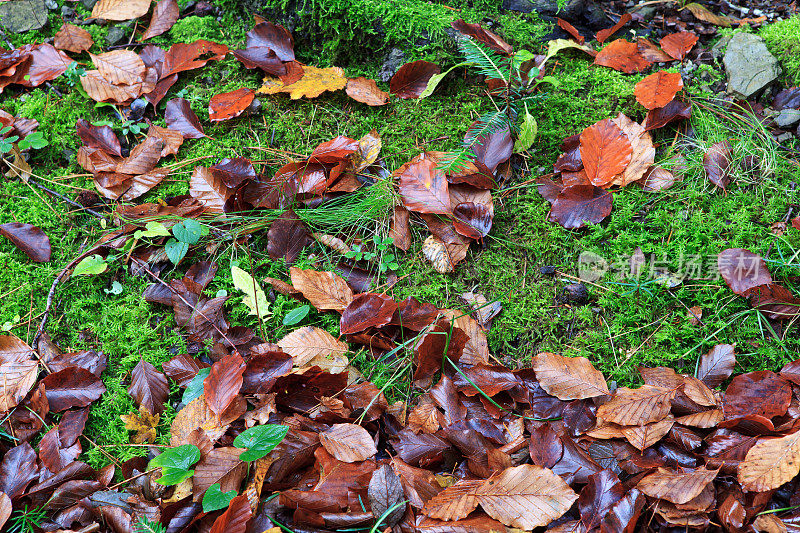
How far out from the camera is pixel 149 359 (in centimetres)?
212

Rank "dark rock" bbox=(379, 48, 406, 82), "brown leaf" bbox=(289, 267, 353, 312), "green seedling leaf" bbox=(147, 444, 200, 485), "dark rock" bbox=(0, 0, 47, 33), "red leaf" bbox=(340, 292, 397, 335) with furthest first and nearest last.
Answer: "dark rock" bbox=(0, 0, 47, 33) → "dark rock" bbox=(379, 48, 406, 82) → "brown leaf" bbox=(289, 267, 353, 312) → "red leaf" bbox=(340, 292, 397, 335) → "green seedling leaf" bbox=(147, 444, 200, 485)

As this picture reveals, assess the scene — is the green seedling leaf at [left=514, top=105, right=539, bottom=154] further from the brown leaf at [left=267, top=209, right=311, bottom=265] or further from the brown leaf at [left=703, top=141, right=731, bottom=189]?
the brown leaf at [left=267, top=209, right=311, bottom=265]

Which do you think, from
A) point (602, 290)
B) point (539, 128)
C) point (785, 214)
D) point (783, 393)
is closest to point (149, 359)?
point (602, 290)

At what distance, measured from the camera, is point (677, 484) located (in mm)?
1665

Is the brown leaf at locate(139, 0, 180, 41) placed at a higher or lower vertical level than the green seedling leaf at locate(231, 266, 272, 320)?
higher

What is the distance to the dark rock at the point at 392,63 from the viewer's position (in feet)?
9.30

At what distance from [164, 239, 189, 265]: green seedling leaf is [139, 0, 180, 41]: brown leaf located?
1.59 m

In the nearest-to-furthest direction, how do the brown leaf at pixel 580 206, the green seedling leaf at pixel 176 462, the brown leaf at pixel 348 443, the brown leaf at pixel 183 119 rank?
1. the green seedling leaf at pixel 176 462
2. the brown leaf at pixel 348 443
3. the brown leaf at pixel 580 206
4. the brown leaf at pixel 183 119

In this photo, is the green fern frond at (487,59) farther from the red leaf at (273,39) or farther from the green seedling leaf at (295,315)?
the green seedling leaf at (295,315)

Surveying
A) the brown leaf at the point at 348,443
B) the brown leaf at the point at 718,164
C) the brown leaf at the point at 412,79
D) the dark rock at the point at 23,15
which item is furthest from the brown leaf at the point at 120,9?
the brown leaf at the point at 718,164

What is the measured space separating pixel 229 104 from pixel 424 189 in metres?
1.22

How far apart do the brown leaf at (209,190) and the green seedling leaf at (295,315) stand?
691mm

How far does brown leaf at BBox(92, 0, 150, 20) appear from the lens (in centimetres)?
312

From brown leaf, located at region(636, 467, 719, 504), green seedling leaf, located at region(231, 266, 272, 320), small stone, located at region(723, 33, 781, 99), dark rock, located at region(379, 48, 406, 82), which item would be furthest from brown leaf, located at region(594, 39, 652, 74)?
green seedling leaf, located at region(231, 266, 272, 320)
